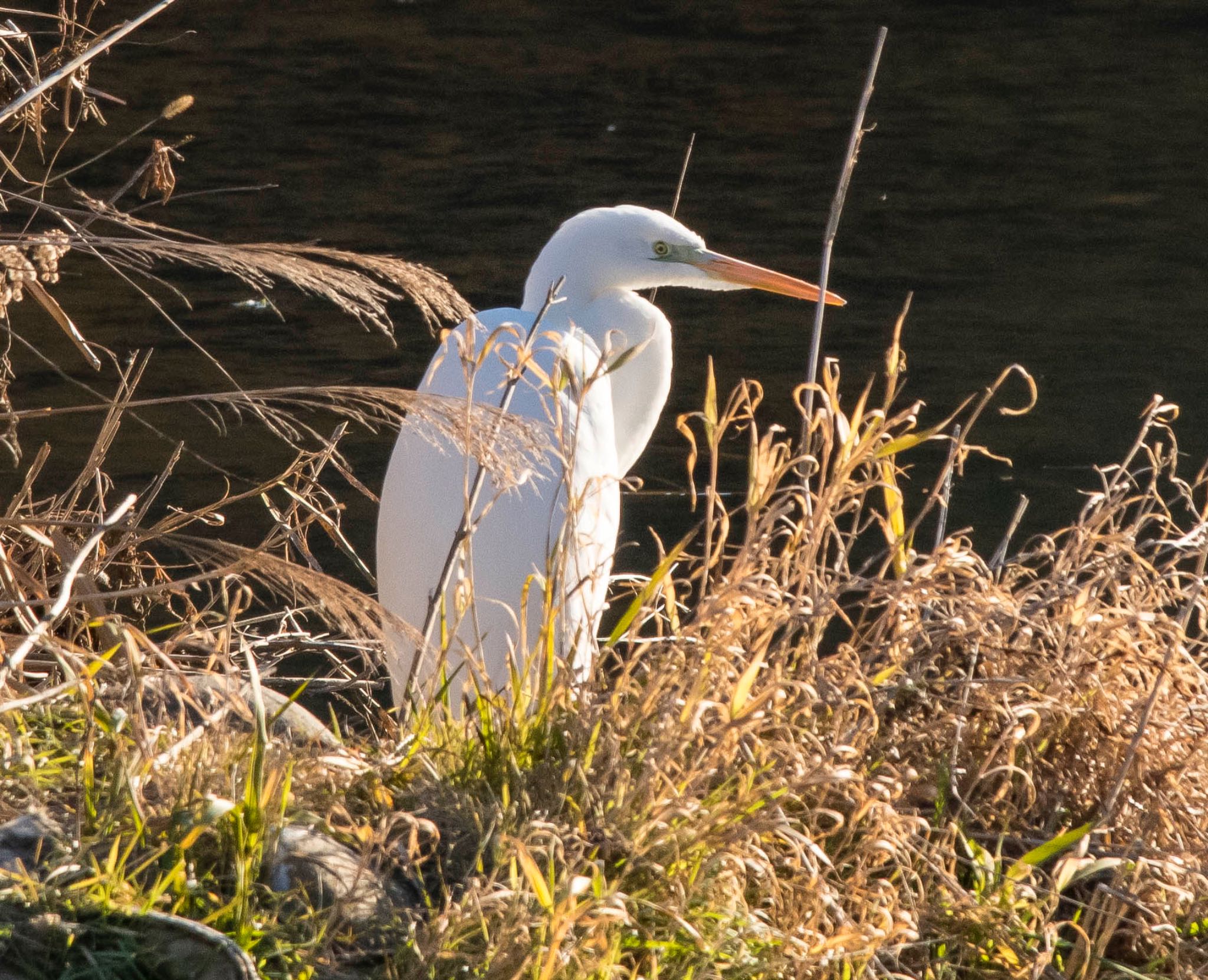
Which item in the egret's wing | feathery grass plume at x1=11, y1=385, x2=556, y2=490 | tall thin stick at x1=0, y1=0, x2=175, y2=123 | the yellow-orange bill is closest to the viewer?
feathery grass plume at x1=11, y1=385, x2=556, y2=490

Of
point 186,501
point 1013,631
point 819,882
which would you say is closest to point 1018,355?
point 186,501

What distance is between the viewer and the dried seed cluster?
174 centimetres

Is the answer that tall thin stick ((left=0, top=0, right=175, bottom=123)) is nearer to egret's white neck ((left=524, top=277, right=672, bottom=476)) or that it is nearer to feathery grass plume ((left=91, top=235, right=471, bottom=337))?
feathery grass plume ((left=91, top=235, right=471, bottom=337))

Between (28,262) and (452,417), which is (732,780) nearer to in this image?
(452,417)

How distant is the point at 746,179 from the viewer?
9500mm

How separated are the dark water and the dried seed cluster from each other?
2.77 meters

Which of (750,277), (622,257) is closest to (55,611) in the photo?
(622,257)

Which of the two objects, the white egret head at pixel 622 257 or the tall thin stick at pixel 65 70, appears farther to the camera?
the white egret head at pixel 622 257

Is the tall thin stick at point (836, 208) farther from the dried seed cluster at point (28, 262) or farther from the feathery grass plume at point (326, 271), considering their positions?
the dried seed cluster at point (28, 262)

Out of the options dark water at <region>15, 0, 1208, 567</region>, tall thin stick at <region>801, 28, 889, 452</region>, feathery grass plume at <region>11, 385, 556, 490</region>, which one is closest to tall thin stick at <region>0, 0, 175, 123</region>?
feathery grass plume at <region>11, 385, 556, 490</region>

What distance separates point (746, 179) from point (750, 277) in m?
6.02

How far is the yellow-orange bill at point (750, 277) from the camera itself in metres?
3.56

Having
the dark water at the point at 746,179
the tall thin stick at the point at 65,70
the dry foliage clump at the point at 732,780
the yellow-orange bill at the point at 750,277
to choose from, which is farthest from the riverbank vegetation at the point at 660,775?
the dark water at the point at 746,179

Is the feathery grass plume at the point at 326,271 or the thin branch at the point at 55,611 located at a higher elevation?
the feathery grass plume at the point at 326,271
